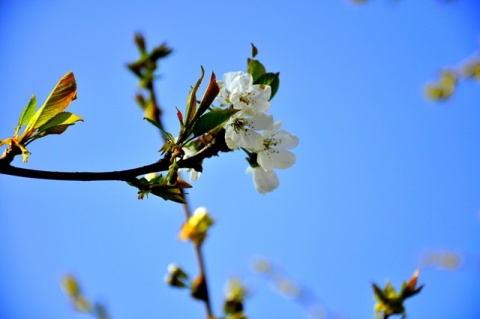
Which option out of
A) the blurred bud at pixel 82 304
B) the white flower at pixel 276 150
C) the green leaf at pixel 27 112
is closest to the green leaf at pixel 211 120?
the white flower at pixel 276 150

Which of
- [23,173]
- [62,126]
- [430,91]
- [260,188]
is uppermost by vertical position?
[430,91]

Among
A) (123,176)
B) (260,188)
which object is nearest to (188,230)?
(260,188)

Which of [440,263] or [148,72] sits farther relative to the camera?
[440,263]

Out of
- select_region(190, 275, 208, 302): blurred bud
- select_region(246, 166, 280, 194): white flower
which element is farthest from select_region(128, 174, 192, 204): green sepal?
select_region(190, 275, 208, 302): blurred bud

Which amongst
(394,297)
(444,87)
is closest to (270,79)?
(394,297)

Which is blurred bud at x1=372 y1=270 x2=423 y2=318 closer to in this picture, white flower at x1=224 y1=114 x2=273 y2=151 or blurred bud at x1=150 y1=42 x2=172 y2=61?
white flower at x1=224 y1=114 x2=273 y2=151

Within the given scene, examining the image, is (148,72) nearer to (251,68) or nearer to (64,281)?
(251,68)

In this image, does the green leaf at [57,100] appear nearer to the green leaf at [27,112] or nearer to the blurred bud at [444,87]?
the green leaf at [27,112]
